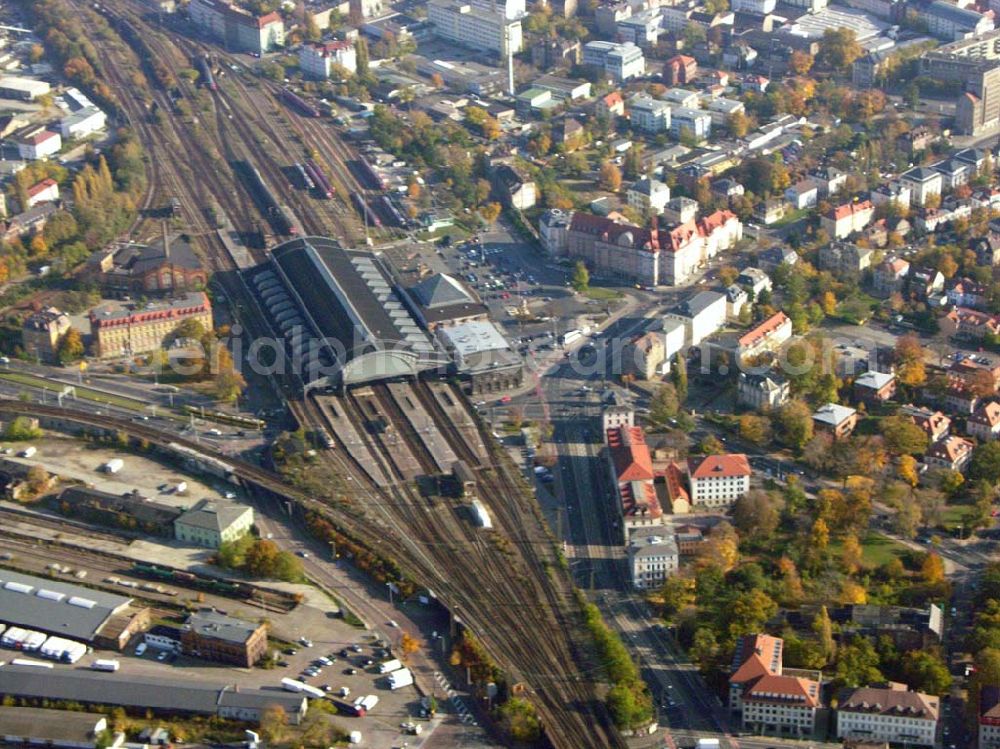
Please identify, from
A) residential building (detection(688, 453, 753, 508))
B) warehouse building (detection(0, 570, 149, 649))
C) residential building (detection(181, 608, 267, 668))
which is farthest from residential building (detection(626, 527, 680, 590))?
warehouse building (detection(0, 570, 149, 649))

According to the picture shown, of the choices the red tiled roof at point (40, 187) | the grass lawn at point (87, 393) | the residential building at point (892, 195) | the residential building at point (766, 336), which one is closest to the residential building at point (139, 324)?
the grass lawn at point (87, 393)

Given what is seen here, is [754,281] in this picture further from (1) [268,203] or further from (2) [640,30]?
(2) [640,30]

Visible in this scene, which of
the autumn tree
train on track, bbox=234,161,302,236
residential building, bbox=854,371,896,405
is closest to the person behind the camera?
residential building, bbox=854,371,896,405

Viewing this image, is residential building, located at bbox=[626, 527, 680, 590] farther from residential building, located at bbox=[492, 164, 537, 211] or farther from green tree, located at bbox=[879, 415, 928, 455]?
residential building, located at bbox=[492, 164, 537, 211]

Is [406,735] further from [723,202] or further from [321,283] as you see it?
[723,202]

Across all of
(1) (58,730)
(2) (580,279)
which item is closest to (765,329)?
(2) (580,279)

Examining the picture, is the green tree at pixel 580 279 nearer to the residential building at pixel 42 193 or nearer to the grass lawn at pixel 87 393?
the grass lawn at pixel 87 393
